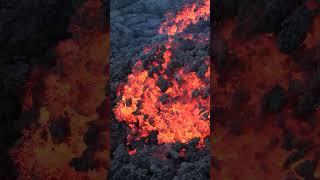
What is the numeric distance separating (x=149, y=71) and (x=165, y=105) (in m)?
0.89

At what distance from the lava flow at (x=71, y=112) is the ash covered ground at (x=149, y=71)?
247cm

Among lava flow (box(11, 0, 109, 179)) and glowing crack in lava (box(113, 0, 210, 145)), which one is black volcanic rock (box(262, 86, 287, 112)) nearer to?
lava flow (box(11, 0, 109, 179))

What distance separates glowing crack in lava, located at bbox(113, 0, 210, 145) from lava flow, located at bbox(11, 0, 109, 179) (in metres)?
3.94

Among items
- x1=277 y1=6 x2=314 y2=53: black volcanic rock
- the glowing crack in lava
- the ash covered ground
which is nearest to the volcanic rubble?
x1=277 y1=6 x2=314 y2=53: black volcanic rock

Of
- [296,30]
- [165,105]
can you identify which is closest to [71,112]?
[296,30]

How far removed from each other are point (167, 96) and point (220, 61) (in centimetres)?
511

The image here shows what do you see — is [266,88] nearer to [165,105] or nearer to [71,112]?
[71,112]

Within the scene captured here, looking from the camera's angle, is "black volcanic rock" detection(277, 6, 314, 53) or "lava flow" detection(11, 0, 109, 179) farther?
"lava flow" detection(11, 0, 109, 179)

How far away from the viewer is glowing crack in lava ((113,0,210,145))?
7.33 metres

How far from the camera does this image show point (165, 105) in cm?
791

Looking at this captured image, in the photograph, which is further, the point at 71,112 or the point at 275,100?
the point at 71,112

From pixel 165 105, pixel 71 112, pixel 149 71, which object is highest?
pixel 149 71

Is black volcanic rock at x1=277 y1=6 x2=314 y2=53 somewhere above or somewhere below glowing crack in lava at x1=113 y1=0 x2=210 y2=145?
above

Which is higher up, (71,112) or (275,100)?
(275,100)
